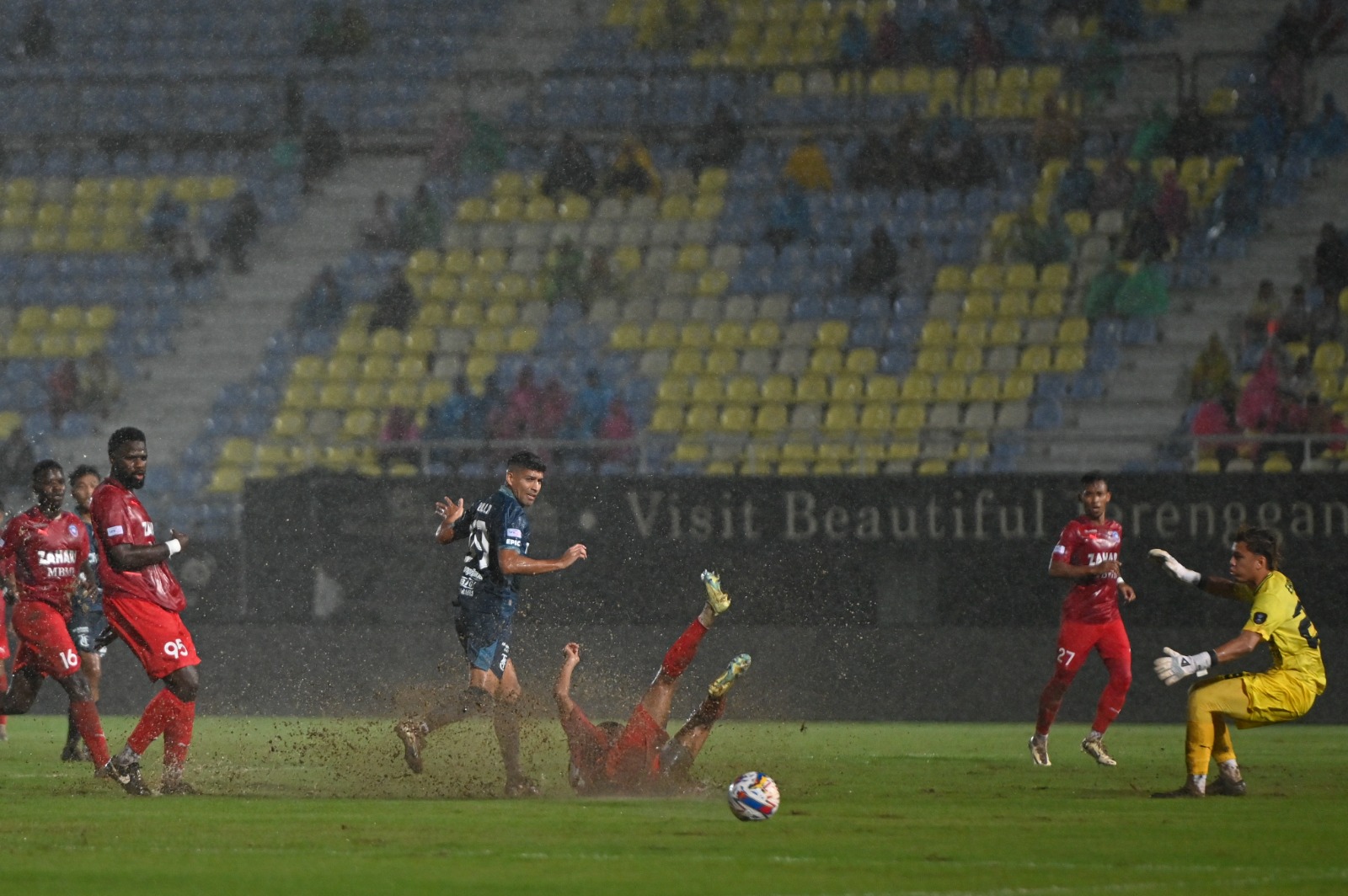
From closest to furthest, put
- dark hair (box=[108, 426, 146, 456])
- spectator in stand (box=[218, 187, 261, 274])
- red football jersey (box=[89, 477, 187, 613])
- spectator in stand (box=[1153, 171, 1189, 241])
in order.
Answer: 1. red football jersey (box=[89, 477, 187, 613])
2. dark hair (box=[108, 426, 146, 456])
3. spectator in stand (box=[1153, 171, 1189, 241])
4. spectator in stand (box=[218, 187, 261, 274])

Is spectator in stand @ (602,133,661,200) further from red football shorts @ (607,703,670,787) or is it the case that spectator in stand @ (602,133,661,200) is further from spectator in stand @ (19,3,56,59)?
red football shorts @ (607,703,670,787)

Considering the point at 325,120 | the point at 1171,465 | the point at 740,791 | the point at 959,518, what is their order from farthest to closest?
the point at 325,120
the point at 1171,465
the point at 959,518
the point at 740,791

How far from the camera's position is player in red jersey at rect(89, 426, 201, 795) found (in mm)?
11242

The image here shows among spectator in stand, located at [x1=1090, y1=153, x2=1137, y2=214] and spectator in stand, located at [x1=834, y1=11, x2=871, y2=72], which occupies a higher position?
spectator in stand, located at [x1=834, y1=11, x2=871, y2=72]

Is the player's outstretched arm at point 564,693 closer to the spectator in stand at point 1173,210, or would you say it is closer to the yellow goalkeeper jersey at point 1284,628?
the yellow goalkeeper jersey at point 1284,628

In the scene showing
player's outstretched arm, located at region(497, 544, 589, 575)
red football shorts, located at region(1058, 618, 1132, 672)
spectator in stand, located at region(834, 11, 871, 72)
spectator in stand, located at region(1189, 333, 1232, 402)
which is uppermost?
spectator in stand, located at region(834, 11, 871, 72)

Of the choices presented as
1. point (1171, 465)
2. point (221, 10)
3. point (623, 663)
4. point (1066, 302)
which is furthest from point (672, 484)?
point (221, 10)

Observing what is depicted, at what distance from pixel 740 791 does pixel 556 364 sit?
665 inches

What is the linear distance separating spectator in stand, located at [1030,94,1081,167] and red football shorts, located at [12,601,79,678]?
16.7 meters

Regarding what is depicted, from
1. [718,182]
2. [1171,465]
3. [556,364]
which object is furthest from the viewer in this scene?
[718,182]

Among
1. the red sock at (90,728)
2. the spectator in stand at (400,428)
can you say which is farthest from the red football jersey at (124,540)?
the spectator in stand at (400,428)

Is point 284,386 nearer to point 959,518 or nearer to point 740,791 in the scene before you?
point 959,518

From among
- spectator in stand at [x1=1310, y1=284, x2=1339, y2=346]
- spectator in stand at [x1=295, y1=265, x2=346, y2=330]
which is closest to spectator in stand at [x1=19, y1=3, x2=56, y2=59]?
spectator in stand at [x1=295, y1=265, x2=346, y2=330]

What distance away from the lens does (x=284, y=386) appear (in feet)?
91.2
